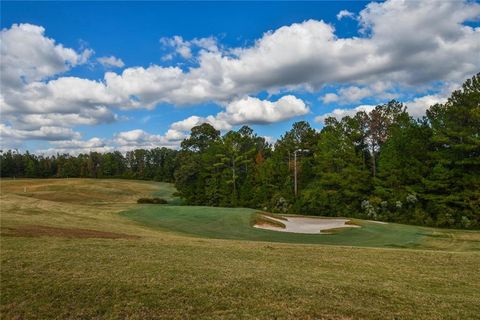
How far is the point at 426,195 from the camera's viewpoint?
40.1 meters

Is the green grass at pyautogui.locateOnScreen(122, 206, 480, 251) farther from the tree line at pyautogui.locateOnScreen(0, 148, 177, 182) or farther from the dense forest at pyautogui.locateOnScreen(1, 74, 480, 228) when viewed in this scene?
the tree line at pyautogui.locateOnScreen(0, 148, 177, 182)

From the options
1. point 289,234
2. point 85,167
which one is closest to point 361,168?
point 289,234

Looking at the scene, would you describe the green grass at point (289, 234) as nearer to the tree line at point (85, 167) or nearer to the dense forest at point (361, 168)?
the dense forest at point (361, 168)

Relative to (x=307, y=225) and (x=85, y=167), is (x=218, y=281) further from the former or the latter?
(x=85, y=167)

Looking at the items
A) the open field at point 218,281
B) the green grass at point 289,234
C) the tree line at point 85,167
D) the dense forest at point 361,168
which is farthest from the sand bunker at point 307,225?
the tree line at point 85,167

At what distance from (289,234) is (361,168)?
78.2ft

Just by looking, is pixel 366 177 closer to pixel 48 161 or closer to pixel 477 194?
pixel 477 194

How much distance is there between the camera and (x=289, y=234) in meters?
29.2

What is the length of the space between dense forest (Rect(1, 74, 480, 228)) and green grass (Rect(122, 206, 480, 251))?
33.5 ft

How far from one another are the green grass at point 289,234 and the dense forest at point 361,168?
1020cm

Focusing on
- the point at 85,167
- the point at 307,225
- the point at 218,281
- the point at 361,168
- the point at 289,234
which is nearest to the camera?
the point at 218,281

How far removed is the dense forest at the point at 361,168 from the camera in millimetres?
38469

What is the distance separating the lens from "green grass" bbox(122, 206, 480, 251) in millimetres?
24559

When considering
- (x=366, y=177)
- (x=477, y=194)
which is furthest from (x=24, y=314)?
(x=366, y=177)
